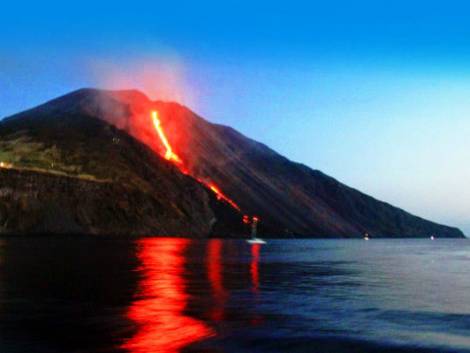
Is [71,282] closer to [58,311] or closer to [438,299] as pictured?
[58,311]

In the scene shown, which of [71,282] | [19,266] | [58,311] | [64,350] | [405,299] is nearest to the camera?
[64,350]

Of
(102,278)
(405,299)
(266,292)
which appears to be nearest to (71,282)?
(102,278)

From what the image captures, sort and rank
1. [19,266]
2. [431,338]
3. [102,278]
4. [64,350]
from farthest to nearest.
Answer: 1. [19,266]
2. [102,278]
3. [431,338]
4. [64,350]

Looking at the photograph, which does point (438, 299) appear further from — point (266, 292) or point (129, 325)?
point (129, 325)

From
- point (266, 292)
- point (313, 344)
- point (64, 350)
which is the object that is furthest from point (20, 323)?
point (266, 292)

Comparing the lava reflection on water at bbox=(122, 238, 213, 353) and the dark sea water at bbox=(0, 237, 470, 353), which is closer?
the lava reflection on water at bbox=(122, 238, 213, 353)

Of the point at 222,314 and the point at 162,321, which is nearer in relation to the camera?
the point at 162,321

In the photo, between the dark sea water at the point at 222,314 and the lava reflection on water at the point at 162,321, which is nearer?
the lava reflection on water at the point at 162,321

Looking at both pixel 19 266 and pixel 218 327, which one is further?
pixel 19 266

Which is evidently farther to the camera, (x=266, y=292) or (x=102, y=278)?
(x=102, y=278)
